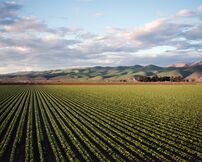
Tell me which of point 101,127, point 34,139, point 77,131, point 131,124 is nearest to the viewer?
point 34,139

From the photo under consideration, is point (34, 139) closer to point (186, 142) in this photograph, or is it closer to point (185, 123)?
point (186, 142)

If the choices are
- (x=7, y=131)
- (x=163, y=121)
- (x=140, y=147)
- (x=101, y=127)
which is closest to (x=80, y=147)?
(x=140, y=147)

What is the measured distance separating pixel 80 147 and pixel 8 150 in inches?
150

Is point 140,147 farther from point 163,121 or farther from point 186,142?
point 163,121

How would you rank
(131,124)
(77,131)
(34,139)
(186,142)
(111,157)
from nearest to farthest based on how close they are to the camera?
(111,157) → (186,142) → (34,139) → (77,131) → (131,124)

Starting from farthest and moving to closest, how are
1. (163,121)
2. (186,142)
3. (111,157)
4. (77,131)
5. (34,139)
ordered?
(163,121) → (77,131) → (34,139) → (186,142) → (111,157)

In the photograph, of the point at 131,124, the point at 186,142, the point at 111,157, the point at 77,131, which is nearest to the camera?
the point at 111,157

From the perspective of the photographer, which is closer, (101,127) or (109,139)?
(109,139)

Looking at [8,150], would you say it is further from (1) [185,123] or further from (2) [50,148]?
(1) [185,123]

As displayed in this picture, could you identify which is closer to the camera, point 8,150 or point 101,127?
point 8,150

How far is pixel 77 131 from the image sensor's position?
1681 cm

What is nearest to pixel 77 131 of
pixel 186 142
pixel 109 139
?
pixel 109 139

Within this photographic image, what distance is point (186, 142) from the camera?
14000 millimetres

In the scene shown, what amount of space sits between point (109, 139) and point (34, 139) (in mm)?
4696
